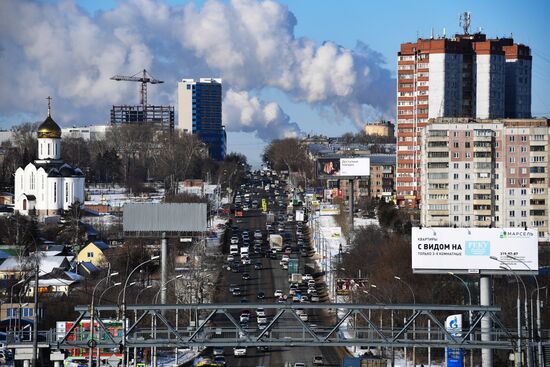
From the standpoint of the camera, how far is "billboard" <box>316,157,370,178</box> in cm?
10712

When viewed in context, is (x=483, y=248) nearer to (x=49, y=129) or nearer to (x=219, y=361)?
(x=219, y=361)

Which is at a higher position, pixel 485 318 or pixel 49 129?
pixel 49 129

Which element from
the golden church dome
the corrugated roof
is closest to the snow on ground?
the corrugated roof

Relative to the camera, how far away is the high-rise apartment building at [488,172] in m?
87.9

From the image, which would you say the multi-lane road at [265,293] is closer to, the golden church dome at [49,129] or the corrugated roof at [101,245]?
the corrugated roof at [101,245]

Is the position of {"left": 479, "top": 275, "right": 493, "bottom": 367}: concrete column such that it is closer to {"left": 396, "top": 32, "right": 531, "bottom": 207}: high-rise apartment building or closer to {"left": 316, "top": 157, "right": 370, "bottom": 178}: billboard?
{"left": 396, "top": 32, "right": 531, "bottom": 207}: high-rise apartment building

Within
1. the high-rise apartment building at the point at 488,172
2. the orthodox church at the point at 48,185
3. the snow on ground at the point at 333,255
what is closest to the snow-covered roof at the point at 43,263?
the snow on ground at the point at 333,255

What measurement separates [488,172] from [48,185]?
39694 mm

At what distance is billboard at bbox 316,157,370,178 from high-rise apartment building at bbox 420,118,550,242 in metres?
17.8

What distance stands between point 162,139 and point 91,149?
10636mm

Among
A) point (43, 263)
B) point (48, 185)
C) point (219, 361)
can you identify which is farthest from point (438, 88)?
point (219, 361)

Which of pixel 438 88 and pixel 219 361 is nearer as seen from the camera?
pixel 219 361

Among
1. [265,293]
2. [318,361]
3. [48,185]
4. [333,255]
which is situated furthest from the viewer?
[48,185]

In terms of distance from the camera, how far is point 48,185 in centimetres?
11131
